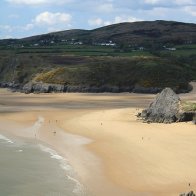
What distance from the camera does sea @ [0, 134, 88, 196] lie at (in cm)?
2123

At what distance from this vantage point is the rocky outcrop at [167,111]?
37.7 m

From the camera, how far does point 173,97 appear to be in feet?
127

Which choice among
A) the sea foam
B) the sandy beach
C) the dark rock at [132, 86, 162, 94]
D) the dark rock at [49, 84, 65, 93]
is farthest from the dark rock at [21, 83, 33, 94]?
the sea foam

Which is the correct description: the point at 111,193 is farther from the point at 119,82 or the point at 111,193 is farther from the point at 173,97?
the point at 119,82

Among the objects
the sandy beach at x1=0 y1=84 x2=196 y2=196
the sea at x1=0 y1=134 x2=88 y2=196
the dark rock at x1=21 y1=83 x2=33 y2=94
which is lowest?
the sea at x1=0 y1=134 x2=88 y2=196

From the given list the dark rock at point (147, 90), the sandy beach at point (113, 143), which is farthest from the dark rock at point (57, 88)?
the sandy beach at point (113, 143)

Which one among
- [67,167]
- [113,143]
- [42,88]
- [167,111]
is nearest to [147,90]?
[42,88]

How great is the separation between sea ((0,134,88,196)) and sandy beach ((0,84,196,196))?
0.68 m

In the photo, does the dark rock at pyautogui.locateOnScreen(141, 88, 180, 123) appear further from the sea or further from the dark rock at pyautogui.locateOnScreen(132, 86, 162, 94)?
the dark rock at pyautogui.locateOnScreen(132, 86, 162, 94)

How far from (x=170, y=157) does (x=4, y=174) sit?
9.41 metres

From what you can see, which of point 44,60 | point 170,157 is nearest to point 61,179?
point 170,157

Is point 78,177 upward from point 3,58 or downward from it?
downward

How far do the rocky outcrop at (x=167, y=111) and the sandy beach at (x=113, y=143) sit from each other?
1.18 metres

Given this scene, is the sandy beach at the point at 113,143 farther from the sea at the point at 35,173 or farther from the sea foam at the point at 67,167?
the sea at the point at 35,173
